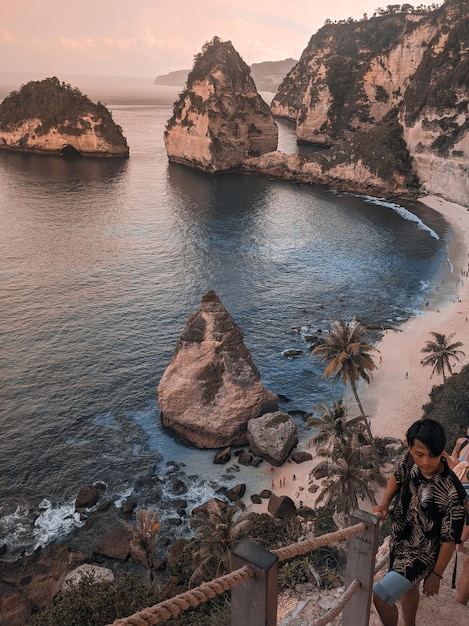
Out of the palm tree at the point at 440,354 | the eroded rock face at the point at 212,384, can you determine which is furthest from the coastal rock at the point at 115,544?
the palm tree at the point at 440,354

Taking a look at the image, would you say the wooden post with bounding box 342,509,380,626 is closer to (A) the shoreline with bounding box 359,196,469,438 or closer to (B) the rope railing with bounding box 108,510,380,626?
(B) the rope railing with bounding box 108,510,380,626

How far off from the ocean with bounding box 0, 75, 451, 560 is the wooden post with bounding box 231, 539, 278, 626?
89.6 feet

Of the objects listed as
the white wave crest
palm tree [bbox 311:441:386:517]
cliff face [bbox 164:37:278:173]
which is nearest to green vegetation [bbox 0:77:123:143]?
cliff face [bbox 164:37:278:173]

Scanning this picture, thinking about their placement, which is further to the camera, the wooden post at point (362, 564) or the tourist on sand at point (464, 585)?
the tourist on sand at point (464, 585)

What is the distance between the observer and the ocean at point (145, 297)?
35.1 m

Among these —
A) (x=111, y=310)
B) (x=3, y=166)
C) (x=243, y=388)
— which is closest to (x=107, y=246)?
(x=111, y=310)

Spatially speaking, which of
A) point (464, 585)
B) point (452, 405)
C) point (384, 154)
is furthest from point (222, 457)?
point (384, 154)

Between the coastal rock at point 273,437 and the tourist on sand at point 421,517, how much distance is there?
91.7 feet

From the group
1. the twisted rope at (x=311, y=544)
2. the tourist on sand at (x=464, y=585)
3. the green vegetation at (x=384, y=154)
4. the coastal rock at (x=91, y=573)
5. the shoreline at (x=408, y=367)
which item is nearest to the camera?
the twisted rope at (x=311, y=544)

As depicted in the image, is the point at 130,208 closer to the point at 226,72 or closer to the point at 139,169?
the point at 139,169

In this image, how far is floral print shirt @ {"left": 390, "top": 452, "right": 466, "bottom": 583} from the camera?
22.8 feet

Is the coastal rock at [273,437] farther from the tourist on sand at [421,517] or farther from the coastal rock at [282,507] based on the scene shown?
the tourist on sand at [421,517]

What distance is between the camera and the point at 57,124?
480ft

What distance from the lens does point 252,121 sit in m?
137
